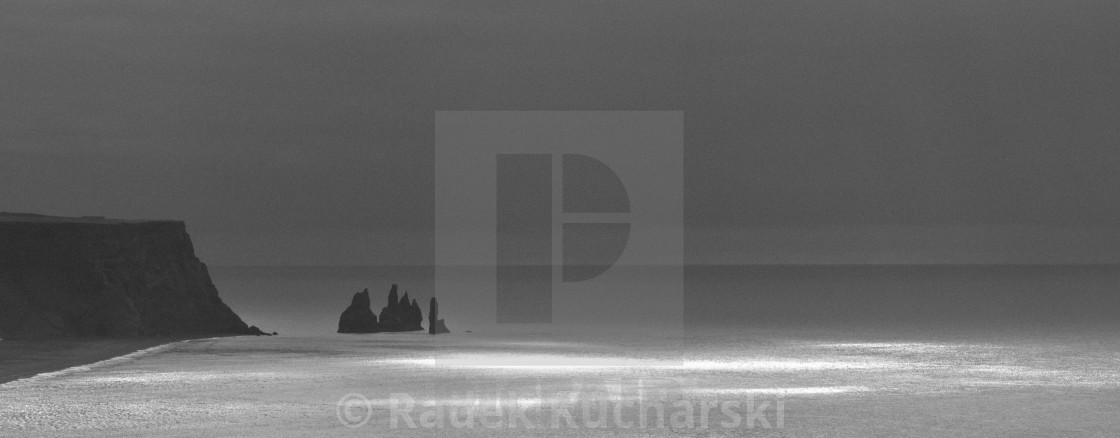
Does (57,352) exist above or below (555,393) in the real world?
above

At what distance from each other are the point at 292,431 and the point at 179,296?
45366mm

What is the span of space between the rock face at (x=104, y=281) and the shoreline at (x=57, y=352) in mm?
4553

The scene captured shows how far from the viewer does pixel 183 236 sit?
69750 mm

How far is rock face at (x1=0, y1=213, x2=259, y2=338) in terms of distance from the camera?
59938 mm

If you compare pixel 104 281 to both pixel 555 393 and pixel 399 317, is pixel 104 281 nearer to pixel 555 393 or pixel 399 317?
pixel 399 317

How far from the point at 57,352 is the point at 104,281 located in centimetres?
1837

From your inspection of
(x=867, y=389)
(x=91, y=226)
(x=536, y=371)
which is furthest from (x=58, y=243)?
(x=867, y=389)

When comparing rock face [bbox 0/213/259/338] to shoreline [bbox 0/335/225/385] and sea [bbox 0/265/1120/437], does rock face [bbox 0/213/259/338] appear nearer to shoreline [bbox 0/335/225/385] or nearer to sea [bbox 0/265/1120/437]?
shoreline [bbox 0/335/225/385]

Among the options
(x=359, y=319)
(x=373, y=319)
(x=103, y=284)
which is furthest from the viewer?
(x=373, y=319)

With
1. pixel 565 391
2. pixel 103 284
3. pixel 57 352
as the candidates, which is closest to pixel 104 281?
pixel 103 284

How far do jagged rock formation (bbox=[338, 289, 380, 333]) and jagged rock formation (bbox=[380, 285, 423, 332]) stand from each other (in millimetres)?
601

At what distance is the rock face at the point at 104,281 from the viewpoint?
59938 millimetres

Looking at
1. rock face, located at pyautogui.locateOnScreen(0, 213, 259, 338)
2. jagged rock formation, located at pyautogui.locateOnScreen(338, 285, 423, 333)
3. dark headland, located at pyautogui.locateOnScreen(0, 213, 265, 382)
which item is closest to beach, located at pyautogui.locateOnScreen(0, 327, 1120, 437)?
dark headland, located at pyautogui.locateOnScreen(0, 213, 265, 382)

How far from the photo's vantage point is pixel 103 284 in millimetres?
62812
